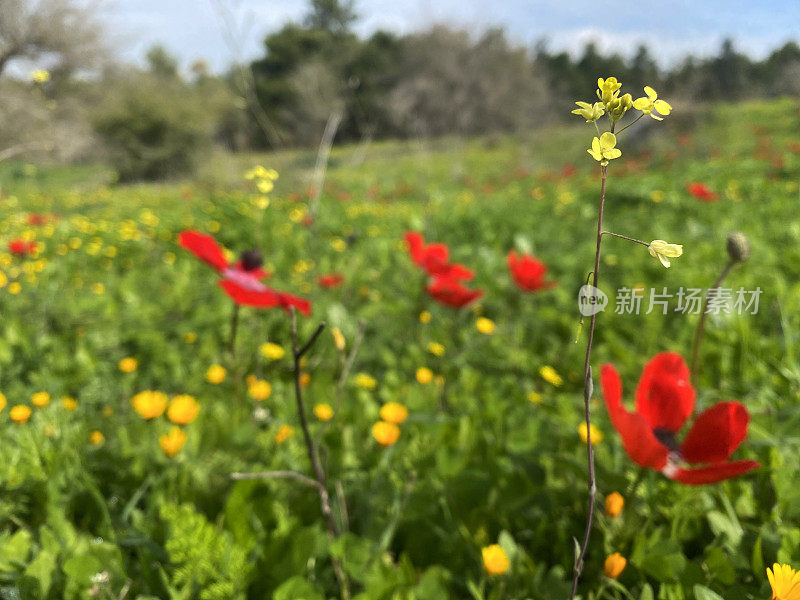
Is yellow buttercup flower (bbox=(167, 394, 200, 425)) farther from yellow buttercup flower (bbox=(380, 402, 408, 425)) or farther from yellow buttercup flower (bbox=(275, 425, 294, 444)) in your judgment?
yellow buttercup flower (bbox=(380, 402, 408, 425))

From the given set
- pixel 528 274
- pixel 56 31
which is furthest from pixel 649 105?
pixel 56 31

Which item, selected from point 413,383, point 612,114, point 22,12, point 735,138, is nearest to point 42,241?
point 413,383

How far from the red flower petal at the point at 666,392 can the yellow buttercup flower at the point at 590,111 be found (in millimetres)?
489

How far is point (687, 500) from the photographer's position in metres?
0.83

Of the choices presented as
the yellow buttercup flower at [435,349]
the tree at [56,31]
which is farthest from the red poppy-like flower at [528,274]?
the tree at [56,31]

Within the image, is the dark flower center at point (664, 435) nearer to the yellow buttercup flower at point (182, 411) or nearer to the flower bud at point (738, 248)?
the flower bud at point (738, 248)

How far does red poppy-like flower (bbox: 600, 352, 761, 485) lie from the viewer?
614 mm

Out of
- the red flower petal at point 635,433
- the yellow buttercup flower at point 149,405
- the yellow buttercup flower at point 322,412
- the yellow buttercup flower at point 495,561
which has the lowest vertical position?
the yellow buttercup flower at point 322,412

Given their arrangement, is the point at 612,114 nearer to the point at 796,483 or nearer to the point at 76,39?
the point at 796,483

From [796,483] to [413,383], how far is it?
3.33 ft

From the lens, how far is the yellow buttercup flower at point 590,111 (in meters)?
0.36

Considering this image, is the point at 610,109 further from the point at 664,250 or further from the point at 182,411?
the point at 182,411

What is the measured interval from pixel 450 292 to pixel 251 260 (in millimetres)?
558

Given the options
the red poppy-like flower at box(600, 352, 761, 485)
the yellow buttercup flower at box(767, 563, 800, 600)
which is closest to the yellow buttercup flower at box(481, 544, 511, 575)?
the red poppy-like flower at box(600, 352, 761, 485)
